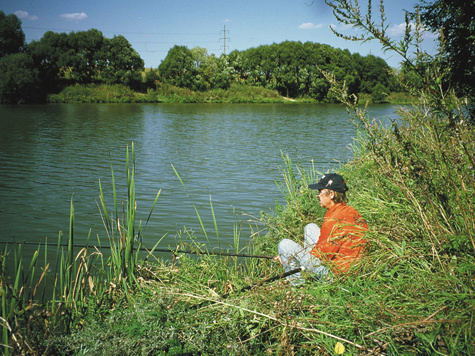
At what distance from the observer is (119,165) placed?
41.5 ft

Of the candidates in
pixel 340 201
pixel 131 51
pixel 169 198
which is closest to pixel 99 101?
pixel 131 51

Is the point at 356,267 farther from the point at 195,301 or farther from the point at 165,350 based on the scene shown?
the point at 165,350

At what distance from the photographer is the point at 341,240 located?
3119 mm

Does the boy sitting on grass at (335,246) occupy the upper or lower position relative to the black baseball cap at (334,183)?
lower

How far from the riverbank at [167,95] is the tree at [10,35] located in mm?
6789

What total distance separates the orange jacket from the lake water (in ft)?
6.19

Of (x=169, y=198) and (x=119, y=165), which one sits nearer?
(x=169, y=198)

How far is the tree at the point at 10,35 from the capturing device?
1638 inches

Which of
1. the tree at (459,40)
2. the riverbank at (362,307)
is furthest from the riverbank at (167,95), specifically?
the riverbank at (362,307)

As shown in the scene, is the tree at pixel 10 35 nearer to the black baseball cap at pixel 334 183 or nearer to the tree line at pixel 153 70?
the tree line at pixel 153 70

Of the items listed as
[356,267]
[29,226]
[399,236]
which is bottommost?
[29,226]


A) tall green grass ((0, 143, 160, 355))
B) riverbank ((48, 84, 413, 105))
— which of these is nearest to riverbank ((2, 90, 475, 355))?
tall green grass ((0, 143, 160, 355))

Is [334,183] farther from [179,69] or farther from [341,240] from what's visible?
[179,69]

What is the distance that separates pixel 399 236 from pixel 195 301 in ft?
5.39
